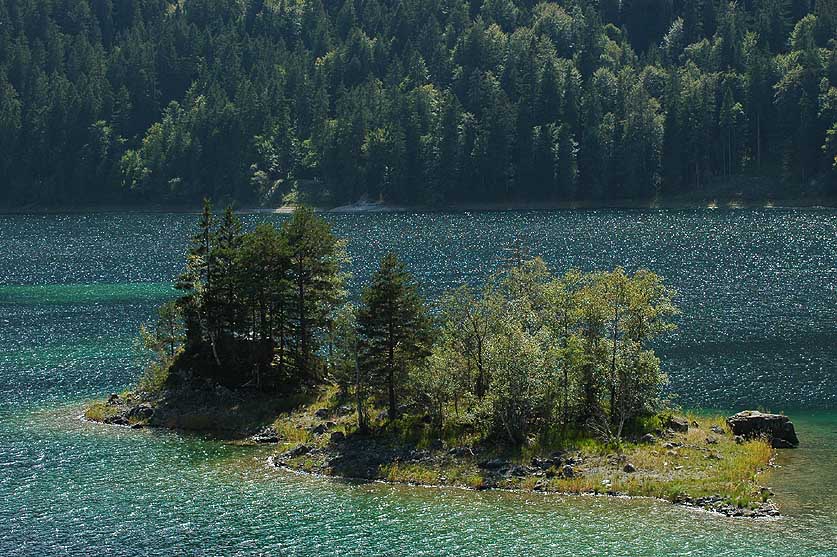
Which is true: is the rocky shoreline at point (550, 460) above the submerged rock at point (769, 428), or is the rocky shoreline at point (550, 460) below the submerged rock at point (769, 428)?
below

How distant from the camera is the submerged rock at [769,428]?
83.1 meters

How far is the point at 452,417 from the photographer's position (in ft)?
277

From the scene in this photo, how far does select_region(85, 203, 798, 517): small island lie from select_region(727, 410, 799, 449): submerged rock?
0.35ft

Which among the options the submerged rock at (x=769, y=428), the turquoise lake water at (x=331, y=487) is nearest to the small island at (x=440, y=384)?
the submerged rock at (x=769, y=428)

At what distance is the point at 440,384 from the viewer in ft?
271

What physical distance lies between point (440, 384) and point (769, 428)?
81.9 feet

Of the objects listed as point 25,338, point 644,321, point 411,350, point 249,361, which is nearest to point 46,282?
point 25,338

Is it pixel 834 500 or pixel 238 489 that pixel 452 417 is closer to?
pixel 238 489

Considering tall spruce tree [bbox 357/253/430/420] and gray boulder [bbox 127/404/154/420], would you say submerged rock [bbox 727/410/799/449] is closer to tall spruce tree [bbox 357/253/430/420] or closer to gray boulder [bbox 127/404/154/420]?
tall spruce tree [bbox 357/253/430/420]

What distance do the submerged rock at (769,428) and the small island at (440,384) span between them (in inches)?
4.2

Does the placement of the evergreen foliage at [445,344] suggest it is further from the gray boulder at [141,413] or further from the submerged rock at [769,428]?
the submerged rock at [769,428]

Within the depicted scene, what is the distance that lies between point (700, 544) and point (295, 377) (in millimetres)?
44071

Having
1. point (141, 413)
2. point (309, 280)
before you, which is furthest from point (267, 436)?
point (309, 280)

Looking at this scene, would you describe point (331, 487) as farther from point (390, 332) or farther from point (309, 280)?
point (309, 280)
